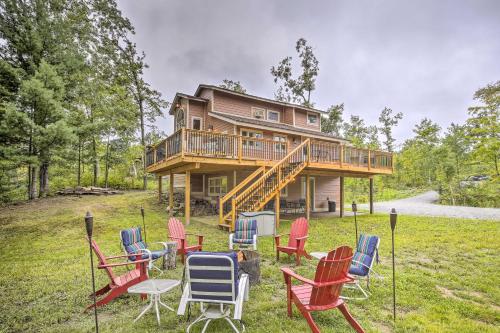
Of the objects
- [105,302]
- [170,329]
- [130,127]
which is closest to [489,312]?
[170,329]

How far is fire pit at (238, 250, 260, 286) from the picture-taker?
452 centimetres

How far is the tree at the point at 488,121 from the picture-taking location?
15409 mm

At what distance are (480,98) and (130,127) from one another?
25.3 m

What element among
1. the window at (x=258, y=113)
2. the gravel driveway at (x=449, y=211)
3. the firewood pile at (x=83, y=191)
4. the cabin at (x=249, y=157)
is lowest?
the gravel driveway at (x=449, y=211)

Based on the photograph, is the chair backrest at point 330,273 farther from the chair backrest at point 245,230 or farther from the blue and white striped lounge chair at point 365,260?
the chair backrest at point 245,230

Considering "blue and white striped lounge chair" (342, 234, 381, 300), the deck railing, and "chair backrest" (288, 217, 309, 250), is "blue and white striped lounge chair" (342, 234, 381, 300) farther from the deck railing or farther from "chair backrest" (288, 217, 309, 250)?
the deck railing

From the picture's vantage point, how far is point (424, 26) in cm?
1354

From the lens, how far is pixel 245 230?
6.92 metres

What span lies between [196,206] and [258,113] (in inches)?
284

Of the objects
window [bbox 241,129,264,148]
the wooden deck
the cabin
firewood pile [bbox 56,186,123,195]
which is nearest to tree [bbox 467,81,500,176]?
the cabin

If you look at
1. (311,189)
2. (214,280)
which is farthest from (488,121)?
(214,280)

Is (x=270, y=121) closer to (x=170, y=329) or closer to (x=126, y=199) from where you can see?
(x=126, y=199)

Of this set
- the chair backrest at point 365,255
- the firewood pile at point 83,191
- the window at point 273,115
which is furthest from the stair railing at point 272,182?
the firewood pile at point 83,191

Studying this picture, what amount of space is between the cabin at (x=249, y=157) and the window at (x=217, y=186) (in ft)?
0.20
